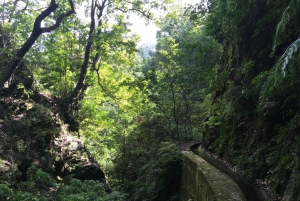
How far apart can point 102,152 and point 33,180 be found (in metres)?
9.48

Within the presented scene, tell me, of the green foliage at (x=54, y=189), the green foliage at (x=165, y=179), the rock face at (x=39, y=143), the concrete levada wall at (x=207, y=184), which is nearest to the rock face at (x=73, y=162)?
the rock face at (x=39, y=143)

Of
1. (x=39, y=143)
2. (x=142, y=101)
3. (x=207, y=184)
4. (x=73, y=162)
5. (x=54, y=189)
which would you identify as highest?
(x=142, y=101)

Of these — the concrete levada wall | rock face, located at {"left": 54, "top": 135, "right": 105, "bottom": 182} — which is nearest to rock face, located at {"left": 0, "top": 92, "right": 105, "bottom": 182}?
rock face, located at {"left": 54, "top": 135, "right": 105, "bottom": 182}

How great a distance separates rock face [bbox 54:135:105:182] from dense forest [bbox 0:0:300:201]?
0.18ft

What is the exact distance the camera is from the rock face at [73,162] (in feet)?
34.8

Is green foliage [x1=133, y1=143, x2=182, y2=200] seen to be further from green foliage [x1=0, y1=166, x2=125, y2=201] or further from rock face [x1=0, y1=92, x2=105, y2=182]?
rock face [x1=0, y1=92, x2=105, y2=182]

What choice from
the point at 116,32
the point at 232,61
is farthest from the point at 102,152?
the point at 232,61

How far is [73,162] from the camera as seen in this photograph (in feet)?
36.9

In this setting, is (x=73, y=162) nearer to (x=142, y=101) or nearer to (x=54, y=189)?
(x=54, y=189)

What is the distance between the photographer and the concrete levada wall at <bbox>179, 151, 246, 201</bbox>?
12.7ft

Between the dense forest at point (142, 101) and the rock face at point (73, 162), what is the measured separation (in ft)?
0.18

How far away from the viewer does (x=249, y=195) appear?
13.5ft

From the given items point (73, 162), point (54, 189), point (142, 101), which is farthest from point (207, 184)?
point (142, 101)

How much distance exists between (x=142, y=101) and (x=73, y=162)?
5.63 metres
